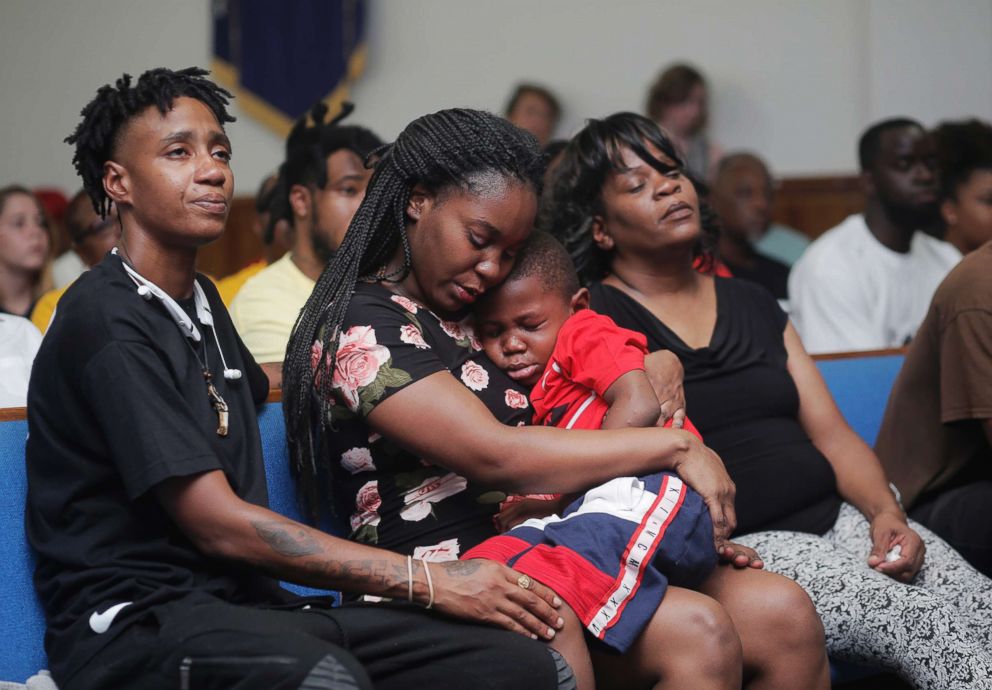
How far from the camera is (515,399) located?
2029mm

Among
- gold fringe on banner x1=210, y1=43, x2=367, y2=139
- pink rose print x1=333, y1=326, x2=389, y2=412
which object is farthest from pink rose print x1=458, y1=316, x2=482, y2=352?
gold fringe on banner x1=210, y1=43, x2=367, y2=139

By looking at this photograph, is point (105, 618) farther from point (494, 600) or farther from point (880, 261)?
point (880, 261)

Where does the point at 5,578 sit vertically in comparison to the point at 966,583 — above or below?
above

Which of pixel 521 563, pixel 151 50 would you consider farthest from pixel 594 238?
pixel 151 50

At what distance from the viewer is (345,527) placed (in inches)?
82.0

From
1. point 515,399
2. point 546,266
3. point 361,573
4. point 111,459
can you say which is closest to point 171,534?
point 111,459

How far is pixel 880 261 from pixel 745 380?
1762 mm

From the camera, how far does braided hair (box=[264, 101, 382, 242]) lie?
3.16 m

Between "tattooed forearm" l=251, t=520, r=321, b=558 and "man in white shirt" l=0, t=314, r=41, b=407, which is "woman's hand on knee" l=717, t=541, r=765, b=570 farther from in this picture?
"man in white shirt" l=0, t=314, r=41, b=407

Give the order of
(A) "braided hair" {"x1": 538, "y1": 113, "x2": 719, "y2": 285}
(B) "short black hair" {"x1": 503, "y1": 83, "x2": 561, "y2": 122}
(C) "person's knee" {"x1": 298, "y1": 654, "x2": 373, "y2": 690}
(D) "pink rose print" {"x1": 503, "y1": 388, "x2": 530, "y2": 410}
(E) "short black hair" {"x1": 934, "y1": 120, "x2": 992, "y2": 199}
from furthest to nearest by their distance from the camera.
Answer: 1. (B) "short black hair" {"x1": 503, "y1": 83, "x2": 561, "y2": 122}
2. (E) "short black hair" {"x1": 934, "y1": 120, "x2": 992, "y2": 199}
3. (A) "braided hair" {"x1": 538, "y1": 113, "x2": 719, "y2": 285}
4. (D) "pink rose print" {"x1": 503, "y1": 388, "x2": 530, "y2": 410}
5. (C) "person's knee" {"x1": 298, "y1": 654, "x2": 373, "y2": 690}

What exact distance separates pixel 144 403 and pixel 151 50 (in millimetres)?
5567

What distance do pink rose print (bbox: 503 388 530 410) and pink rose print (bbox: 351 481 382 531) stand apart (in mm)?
268

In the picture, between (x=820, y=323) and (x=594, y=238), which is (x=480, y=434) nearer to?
(x=594, y=238)

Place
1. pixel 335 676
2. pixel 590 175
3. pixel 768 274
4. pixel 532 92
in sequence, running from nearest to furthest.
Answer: pixel 335 676 → pixel 590 175 → pixel 768 274 → pixel 532 92
